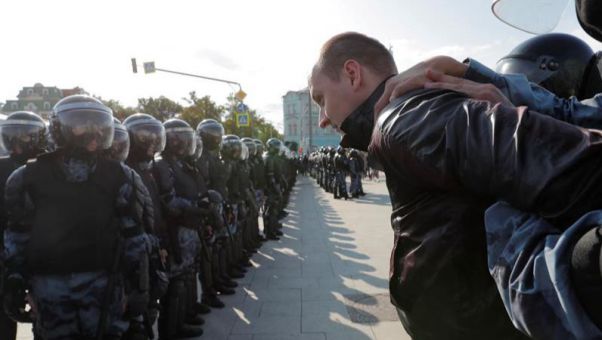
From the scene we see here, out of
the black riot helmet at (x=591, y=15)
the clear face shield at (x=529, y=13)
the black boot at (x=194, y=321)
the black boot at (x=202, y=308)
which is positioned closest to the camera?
the black riot helmet at (x=591, y=15)

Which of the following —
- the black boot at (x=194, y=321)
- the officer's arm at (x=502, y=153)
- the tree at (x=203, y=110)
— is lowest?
the black boot at (x=194, y=321)

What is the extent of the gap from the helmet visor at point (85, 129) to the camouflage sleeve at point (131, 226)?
11.5 inches

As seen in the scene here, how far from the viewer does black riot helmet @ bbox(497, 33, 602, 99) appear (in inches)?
100

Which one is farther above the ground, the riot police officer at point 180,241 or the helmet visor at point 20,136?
the helmet visor at point 20,136

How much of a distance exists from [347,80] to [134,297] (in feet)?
8.14

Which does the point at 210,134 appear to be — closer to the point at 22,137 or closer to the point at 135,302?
the point at 22,137

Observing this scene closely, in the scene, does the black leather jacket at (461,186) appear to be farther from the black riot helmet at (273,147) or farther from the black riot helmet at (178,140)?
the black riot helmet at (273,147)

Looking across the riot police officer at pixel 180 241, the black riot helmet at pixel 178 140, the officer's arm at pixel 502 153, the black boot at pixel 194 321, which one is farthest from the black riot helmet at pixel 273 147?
the officer's arm at pixel 502 153

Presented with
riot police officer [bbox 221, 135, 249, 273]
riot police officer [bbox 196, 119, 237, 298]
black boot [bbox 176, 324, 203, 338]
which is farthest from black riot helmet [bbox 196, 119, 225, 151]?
black boot [bbox 176, 324, 203, 338]

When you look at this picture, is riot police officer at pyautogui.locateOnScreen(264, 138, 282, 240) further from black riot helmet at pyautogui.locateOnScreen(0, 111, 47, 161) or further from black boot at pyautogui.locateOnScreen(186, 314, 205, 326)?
black riot helmet at pyautogui.locateOnScreen(0, 111, 47, 161)

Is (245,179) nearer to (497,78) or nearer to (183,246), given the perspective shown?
(183,246)

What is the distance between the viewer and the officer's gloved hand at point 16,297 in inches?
109

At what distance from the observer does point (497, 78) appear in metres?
1.30

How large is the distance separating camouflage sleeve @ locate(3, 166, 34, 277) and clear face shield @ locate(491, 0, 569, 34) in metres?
2.90
